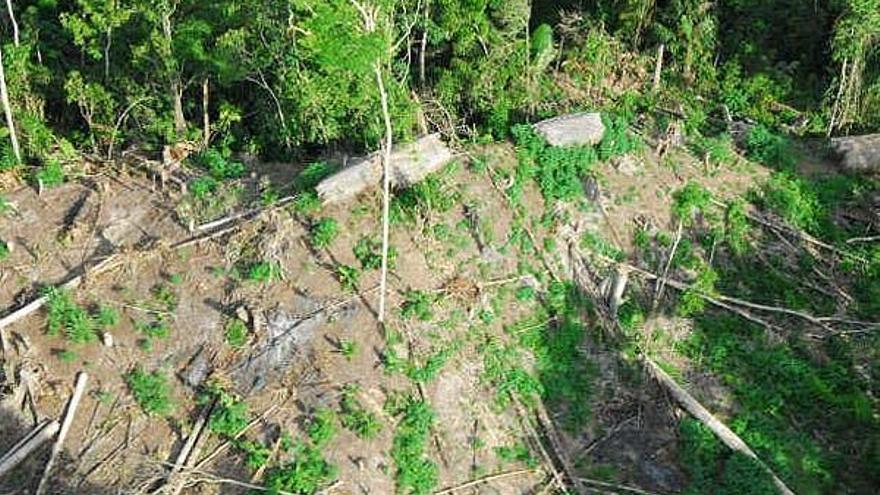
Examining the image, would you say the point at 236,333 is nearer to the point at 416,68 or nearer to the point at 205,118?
→ the point at 205,118

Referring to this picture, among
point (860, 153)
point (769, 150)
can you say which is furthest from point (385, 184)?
point (860, 153)

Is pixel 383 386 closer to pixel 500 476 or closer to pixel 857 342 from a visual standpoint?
pixel 500 476

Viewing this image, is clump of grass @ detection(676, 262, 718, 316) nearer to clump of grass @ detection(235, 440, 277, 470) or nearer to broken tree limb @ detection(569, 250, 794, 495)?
broken tree limb @ detection(569, 250, 794, 495)

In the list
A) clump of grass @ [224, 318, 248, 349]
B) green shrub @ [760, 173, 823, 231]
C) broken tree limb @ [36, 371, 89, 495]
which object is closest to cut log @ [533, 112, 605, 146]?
green shrub @ [760, 173, 823, 231]

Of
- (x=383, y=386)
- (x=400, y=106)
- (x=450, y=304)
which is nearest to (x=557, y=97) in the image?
(x=400, y=106)

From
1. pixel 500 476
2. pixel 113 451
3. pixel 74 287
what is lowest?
pixel 500 476

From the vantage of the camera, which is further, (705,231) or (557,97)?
(557,97)

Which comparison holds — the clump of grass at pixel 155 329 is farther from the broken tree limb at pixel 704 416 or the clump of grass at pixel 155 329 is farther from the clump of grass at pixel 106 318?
the broken tree limb at pixel 704 416
